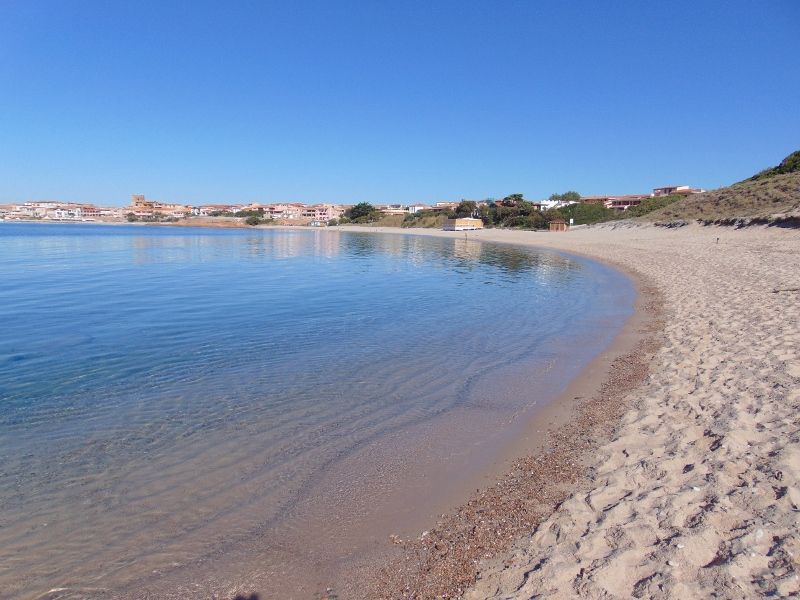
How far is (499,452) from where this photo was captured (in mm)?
5305

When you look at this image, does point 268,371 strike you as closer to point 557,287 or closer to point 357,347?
point 357,347

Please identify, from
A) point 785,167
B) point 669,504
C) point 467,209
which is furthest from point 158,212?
point 669,504

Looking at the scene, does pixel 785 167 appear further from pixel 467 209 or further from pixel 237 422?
pixel 237 422

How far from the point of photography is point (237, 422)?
235 inches

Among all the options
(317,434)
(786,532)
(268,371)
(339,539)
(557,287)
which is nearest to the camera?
(786,532)

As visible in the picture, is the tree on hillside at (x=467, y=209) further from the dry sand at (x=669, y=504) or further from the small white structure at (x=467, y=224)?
the dry sand at (x=669, y=504)

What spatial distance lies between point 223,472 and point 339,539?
1.63 meters

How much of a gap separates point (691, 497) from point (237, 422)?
4776 mm

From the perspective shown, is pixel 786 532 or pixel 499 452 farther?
pixel 499 452

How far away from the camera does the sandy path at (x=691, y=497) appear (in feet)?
9.70

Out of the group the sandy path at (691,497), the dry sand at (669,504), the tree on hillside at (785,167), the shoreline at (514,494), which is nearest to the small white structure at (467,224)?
the tree on hillside at (785,167)

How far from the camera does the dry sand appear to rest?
298 cm

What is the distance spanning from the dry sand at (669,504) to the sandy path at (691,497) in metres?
0.01

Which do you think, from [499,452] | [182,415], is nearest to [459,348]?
[499,452]
